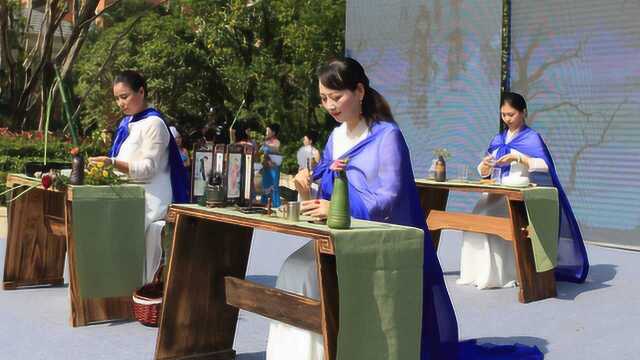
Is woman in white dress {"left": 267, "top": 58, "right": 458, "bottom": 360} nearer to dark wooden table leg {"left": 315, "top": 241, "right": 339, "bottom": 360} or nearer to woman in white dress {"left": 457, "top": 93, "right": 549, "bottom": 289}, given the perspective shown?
dark wooden table leg {"left": 315, "top": 241, "right": 339, "bottom": 360}

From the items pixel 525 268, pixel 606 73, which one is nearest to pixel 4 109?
pixel 606 73

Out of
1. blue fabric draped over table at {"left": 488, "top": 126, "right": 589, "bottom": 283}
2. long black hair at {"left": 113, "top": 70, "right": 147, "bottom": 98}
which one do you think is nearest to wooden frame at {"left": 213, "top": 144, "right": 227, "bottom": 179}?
long black hair at {"left": 113, "top": 70, "right": 147, "bottom": 98}

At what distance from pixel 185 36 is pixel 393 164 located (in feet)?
62.5

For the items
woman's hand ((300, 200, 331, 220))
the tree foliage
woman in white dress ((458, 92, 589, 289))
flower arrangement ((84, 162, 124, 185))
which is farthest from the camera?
the tree foliage

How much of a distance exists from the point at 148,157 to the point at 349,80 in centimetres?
214

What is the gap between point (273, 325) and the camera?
3711 mm

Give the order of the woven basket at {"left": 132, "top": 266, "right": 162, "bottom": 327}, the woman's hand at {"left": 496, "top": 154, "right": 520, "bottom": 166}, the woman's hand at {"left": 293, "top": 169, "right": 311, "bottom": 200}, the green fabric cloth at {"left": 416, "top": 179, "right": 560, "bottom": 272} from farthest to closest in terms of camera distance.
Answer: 1. the woman's hand at {"left": 496, "top": 154, "right": 520, "bottom": 166}
2. the green fabric cloth at {"left": 416, "top": 179, "right": 560, "bottom": 272}
3. the woven basket at {"left": 132, "top": 266, "right": 162, "bottom": 327}
4. the woman's hand at {"left": 293, "top": 169, "right": 311, "bottom": 200}

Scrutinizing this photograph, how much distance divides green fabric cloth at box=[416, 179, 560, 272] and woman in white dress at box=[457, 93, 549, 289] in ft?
1.08

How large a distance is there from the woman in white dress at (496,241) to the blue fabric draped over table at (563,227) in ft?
0.21

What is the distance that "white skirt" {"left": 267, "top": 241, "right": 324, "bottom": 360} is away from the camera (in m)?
3.49

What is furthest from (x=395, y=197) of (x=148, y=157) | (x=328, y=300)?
(x=148, y=157)

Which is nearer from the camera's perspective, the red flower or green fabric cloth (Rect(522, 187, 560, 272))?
the red flower

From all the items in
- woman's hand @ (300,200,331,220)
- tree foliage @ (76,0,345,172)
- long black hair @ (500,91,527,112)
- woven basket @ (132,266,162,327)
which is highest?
tree foliage @ (76,0,345,172)

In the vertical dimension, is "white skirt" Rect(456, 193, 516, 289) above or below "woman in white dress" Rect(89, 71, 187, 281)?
below
